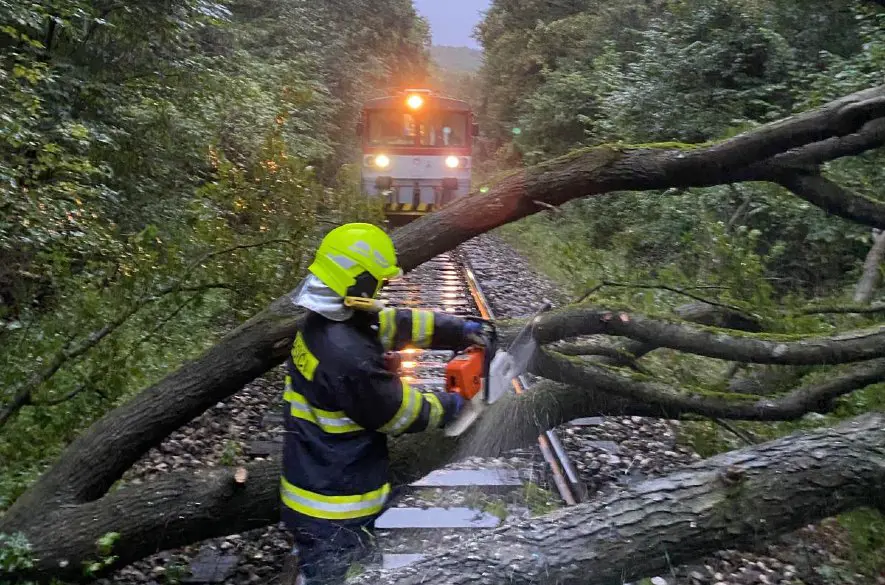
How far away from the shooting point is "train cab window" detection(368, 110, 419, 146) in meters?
14.0

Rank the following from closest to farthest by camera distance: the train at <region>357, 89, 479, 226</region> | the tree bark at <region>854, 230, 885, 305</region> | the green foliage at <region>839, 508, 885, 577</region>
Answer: the green foliage at <region>839, 508, 885, 577</region> → the tree bark at <region>854, 230, 885, 305</region> → the train at <region>357, 89, 479, 226</region>

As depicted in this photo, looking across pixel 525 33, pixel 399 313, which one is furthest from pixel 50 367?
pixel 525 33

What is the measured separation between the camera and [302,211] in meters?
7.16

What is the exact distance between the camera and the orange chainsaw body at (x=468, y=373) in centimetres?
311

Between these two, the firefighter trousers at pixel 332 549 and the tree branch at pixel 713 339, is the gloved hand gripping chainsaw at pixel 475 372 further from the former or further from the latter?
the tree branch at pixel 713 339

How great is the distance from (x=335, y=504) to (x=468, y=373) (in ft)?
2.58

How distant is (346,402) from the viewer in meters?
2.77

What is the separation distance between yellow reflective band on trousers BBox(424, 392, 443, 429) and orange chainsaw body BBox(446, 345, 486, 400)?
174 mm

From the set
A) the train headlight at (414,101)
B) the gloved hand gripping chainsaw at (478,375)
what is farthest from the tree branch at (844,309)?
the train headlight at (414,101)

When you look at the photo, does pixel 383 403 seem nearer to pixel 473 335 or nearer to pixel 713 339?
pixel 473 335

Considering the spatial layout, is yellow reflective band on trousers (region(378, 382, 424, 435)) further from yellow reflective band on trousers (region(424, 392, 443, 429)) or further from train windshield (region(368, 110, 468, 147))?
train windshield (region(368, 110, 468, 147))

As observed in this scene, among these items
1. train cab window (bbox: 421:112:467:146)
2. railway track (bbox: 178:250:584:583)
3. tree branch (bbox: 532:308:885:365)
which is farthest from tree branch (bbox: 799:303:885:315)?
train cab window (bbox: 421:112:467:146)

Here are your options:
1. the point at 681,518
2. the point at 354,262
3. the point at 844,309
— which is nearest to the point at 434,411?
the point at 354,262

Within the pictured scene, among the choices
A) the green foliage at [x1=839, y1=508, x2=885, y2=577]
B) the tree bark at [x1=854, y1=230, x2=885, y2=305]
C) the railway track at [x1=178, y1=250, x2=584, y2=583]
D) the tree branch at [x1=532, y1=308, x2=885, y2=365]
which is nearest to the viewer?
the green foliage at [x1=839, y1=508, x2=885, y2=577]
